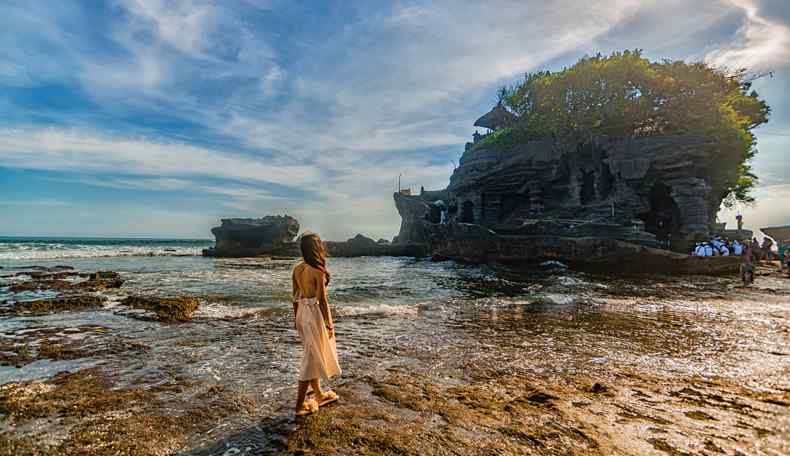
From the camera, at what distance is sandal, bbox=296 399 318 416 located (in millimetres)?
3645

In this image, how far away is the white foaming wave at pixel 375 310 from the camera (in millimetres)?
9547

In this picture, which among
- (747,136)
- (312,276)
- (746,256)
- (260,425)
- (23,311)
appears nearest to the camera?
(260,425)

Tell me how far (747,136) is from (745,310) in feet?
101

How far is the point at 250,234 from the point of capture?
1844 inches

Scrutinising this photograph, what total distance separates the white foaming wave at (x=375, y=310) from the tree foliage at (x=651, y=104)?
30815mm

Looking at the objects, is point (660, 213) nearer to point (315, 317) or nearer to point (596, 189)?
point (596, 189)

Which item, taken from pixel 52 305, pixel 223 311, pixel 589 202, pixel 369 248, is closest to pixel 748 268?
pixel 223 311

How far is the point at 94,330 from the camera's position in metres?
7.37

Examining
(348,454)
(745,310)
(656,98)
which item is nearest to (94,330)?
(348,454)

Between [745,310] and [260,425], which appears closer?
[260,425]

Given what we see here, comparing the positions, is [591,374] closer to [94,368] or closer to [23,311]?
[94,368]

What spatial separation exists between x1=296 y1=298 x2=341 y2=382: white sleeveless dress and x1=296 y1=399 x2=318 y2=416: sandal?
264 mm

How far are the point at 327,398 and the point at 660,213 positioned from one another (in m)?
39.4

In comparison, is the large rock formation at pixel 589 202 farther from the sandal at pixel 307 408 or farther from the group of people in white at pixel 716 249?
the sandal at pixel 307 408
